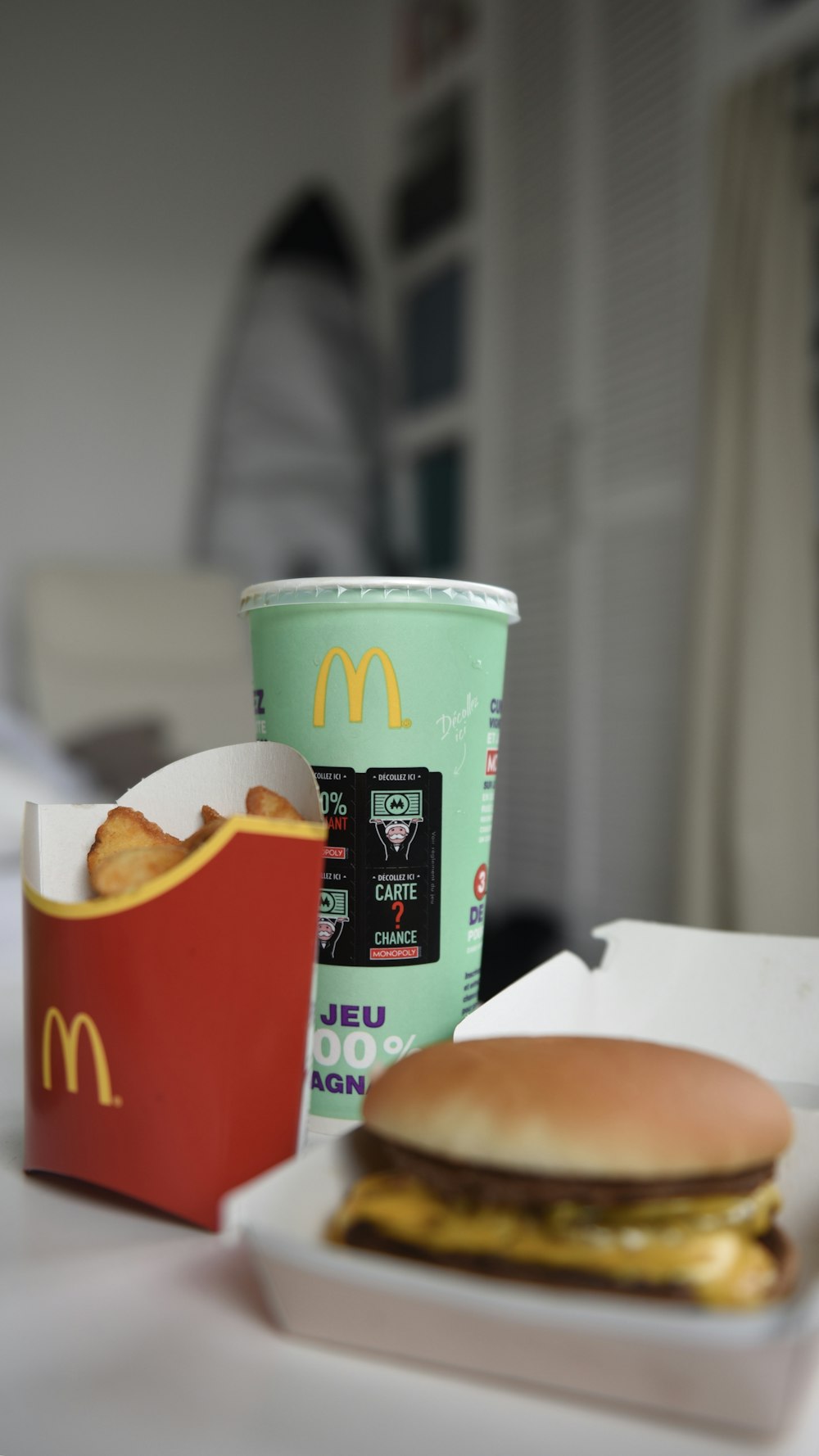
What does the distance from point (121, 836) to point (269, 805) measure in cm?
7

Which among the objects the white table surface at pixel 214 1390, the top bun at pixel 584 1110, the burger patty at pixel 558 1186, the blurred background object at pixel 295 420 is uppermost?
the blurred background object at pixel 295 420

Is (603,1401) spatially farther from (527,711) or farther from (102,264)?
(102,264)

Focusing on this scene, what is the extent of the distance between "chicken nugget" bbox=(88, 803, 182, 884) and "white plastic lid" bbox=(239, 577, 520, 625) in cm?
12

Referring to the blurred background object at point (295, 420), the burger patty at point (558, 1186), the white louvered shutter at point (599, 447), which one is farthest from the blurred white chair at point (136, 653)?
the burger patty at point (558, 1186)

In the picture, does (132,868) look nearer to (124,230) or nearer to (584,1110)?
(584,1110)

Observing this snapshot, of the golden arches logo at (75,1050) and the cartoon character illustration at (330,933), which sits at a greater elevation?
the cartoon character illustration at (330,933)

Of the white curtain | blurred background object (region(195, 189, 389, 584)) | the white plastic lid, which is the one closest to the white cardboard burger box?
the white plastic lid

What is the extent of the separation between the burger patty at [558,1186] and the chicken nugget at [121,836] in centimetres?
19

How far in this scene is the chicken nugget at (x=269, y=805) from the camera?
42 cm

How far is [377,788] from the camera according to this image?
482mm

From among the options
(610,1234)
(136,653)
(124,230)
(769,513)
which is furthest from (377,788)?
(124,230)

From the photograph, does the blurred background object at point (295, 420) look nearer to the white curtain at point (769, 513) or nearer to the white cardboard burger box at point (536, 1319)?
the white curtain at point (769, 513)

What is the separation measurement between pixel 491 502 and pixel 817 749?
1.23 m

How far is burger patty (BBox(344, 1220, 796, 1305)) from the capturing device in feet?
0.88
